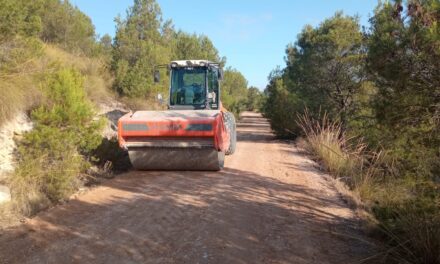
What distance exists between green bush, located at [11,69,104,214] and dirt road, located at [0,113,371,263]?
511 mm

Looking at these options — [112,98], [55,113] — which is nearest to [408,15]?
[55,113]

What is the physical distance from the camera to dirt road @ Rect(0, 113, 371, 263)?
509 cm

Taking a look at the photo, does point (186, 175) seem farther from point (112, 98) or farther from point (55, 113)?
point (112, 98)

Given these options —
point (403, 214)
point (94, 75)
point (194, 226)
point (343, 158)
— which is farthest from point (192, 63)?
point (403, 214)

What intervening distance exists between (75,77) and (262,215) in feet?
15.4

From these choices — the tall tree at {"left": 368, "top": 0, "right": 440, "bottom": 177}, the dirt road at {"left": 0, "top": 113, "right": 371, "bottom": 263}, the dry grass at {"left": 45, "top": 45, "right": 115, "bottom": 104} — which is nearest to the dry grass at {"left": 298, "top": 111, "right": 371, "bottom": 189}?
the dirt road at {"left": 0, "top": 113, "right": 371, "bottom": 263}

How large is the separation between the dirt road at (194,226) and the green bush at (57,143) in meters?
0.51

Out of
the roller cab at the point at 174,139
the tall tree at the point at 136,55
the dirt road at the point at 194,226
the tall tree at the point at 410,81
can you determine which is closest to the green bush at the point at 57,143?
the dirt road at the point at 194,226

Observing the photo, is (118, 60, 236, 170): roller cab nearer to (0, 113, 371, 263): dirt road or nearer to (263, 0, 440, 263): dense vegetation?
(0, 113, 371, 263): dirt road

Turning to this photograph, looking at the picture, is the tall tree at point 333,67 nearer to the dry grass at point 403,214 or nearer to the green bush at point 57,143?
the dry grass at point 403,214

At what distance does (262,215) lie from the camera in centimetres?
684

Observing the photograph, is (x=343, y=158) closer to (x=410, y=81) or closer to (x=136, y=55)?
(x=410, y=81)

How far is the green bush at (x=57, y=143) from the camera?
24.8 feet

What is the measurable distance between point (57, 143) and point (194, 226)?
3.34 metres
